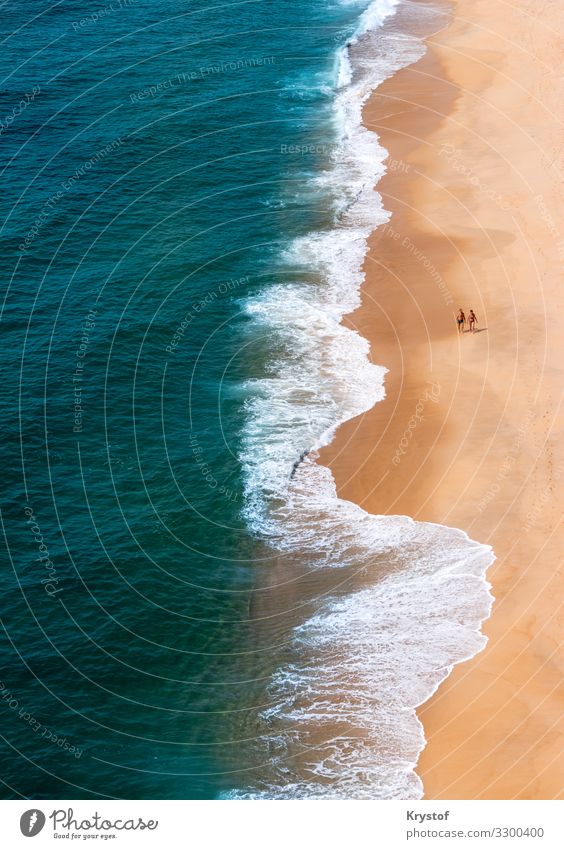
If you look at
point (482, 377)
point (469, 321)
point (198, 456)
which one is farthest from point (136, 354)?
point (482, 377)

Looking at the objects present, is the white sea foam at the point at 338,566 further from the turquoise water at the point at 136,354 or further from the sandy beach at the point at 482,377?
the turquoise water at the point at 136,354

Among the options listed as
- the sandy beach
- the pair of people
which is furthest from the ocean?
the pair of people

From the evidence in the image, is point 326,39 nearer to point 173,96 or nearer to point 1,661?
point 173,96

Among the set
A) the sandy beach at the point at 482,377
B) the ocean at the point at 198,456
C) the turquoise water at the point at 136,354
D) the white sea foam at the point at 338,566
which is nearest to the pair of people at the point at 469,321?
the sandy beach at the point at 482,377

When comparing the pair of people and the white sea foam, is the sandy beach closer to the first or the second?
the pair of people

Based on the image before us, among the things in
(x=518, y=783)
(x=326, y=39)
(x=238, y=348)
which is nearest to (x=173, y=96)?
(x=326, y=39)
